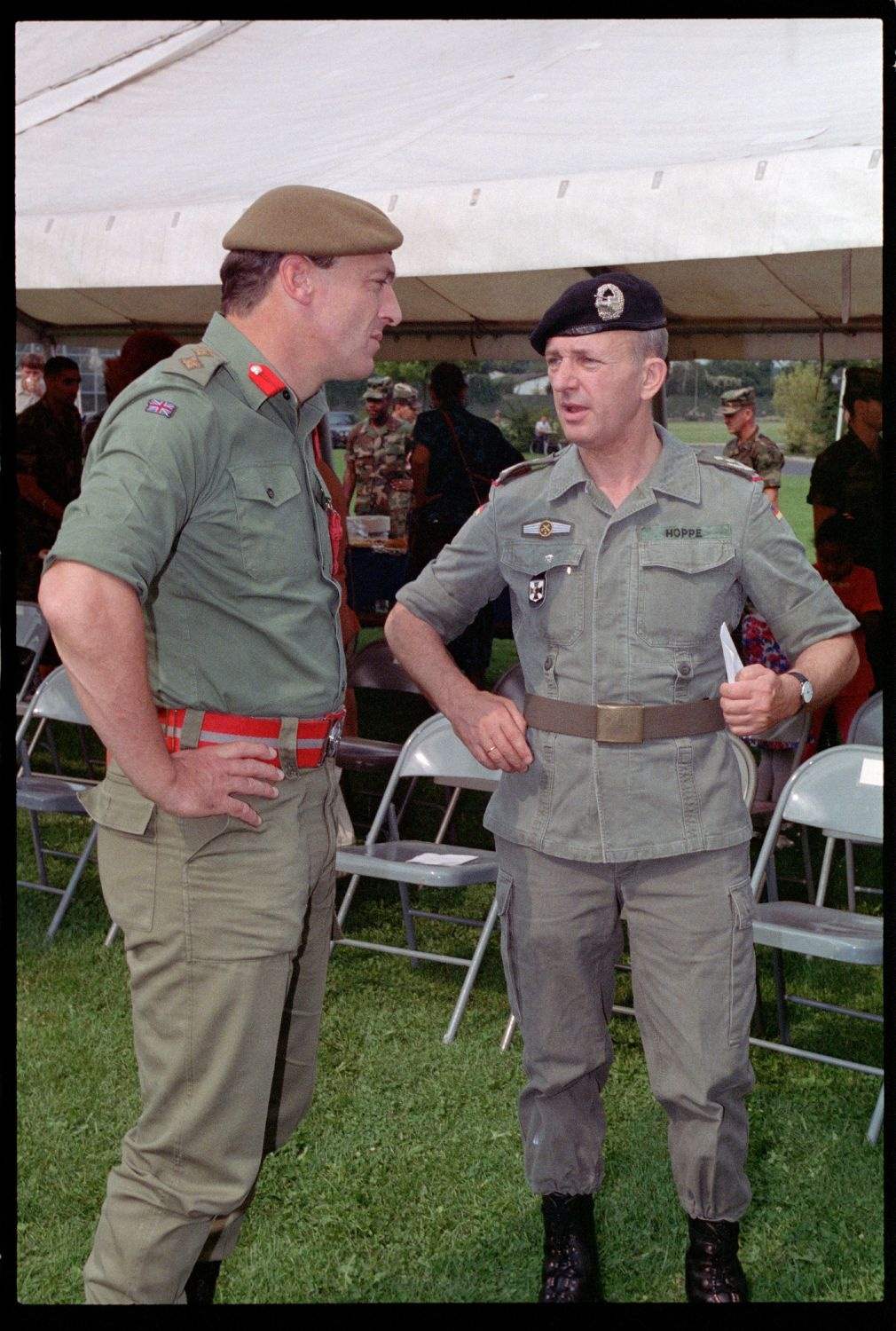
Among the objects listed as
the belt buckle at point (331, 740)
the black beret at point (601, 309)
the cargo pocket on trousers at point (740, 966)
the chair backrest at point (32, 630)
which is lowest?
the cargo pocket on trousers at point (740, 966)

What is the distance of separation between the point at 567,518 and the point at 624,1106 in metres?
1.96

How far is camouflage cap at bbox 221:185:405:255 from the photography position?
2.37m

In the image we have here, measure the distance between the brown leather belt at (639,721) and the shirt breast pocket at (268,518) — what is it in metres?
0.79

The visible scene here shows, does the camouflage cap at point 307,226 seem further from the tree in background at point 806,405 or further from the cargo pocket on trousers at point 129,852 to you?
the tree in background at point 806,405

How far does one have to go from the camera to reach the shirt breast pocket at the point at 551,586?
2.96 meters

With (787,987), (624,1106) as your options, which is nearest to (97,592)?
(624,1106)

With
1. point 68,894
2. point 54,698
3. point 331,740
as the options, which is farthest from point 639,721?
point 54,698

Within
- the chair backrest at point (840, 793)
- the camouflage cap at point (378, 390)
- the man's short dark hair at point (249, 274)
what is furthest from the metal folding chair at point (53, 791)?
the camouflage cap at point (378, 390)

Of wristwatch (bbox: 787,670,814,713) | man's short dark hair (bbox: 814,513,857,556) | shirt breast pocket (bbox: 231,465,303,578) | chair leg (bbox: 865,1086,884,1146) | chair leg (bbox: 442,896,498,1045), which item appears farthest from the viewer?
man's short dark hair (bbox: 814,513,857,556)

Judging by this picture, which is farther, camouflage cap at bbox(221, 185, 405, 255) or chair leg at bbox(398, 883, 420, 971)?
→ chair leg at bbox(398, 883, 420, 971)

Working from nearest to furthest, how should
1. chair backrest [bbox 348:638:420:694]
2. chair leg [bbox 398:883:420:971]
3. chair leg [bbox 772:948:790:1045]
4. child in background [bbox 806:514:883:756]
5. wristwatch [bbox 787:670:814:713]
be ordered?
wristwatch [bbox 787:670:814:713], chair leg [bbox 772:948:790:1045], chair leg [bbox 398:883:420:971], child in background [bbox 806:514:883:756], chair backrest [bbox 348:638:420:694]

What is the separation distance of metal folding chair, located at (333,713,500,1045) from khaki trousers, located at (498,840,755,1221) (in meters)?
1.55

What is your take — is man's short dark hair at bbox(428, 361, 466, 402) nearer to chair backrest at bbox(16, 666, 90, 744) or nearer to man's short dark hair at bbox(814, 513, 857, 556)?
man's short dark hair at bbox(814, 513, 857, 556)

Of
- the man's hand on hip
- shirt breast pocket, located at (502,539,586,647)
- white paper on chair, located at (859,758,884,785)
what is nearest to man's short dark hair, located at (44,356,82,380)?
white paper on chair, located at (859,758,884,785)
